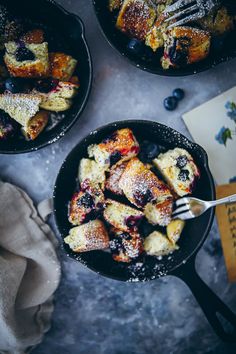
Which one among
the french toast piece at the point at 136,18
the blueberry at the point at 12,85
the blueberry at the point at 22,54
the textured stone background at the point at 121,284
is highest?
Answer: the french toast piece at the point at 136,18

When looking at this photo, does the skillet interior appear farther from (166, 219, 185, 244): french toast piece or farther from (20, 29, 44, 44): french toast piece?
(20, 29, 44, 44): french toast piece

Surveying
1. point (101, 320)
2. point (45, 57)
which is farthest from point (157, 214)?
point (45, 57)

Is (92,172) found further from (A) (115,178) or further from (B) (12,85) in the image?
(B) (12,85)

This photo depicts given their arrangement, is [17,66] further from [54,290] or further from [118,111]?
[54,290]

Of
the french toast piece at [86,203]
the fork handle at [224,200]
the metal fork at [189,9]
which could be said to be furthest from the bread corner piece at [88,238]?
the metal fork at [189,9]

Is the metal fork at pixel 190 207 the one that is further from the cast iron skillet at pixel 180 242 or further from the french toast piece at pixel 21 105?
the french toast piece at pixel 21 105

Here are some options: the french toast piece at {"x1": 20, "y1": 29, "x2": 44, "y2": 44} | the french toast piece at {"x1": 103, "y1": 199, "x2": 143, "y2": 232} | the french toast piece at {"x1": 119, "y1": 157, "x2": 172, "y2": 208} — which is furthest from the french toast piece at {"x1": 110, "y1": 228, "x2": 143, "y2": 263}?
the french toast piece at {"x1": 20, "y1": 29, "x2": 44, "y2": 44}

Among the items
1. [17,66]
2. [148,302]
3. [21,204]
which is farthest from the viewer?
[148,302]
